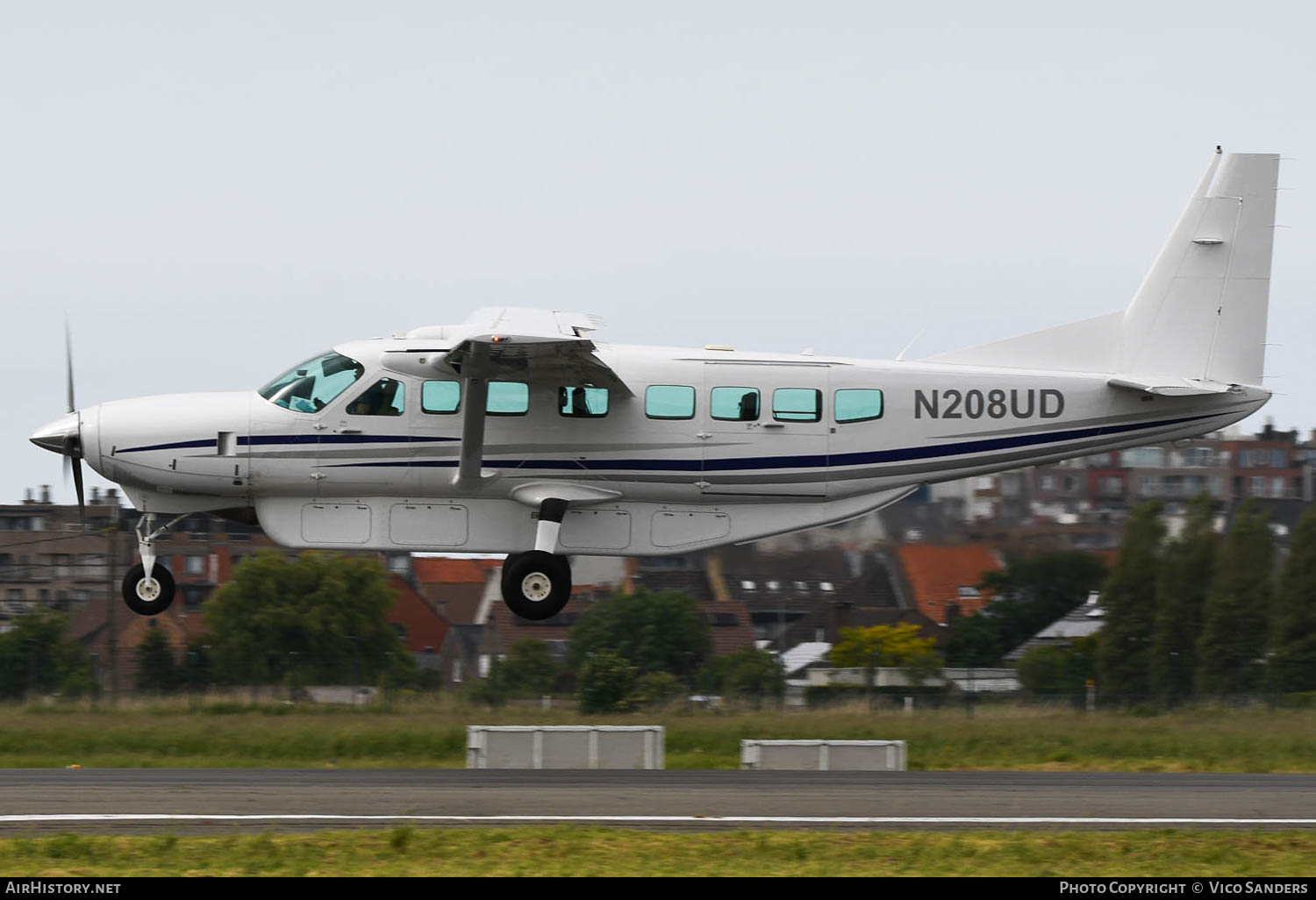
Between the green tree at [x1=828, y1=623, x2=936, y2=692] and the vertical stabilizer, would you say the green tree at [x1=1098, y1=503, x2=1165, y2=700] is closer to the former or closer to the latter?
the green tree at [x1=828, y1=623, x2=936, y2=692]

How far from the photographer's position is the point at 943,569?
42.0 metres

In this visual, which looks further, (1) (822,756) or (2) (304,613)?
(2) (304,613)

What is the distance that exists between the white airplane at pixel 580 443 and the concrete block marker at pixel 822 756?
3997 millimetres

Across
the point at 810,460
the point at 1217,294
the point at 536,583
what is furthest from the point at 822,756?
the point at 1217,294

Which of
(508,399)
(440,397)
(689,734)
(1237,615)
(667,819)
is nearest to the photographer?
(667,819)

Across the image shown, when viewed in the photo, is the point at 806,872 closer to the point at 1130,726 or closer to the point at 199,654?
the point at 1130,726

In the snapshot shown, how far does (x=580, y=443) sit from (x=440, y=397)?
6.20 ft

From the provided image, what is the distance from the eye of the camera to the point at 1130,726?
1242 inches

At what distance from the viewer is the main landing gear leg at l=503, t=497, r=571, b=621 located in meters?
21.0

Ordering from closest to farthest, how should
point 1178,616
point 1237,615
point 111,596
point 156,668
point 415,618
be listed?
point 156,668 < point 111,596 < point 1178,616 < point 1237,615 < point 415,618

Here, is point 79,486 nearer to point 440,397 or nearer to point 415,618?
point 440,397

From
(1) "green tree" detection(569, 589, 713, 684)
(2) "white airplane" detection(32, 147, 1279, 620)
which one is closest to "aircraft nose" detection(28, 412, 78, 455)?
(2) "white airplane" detection(32, 147, 1279, 620)

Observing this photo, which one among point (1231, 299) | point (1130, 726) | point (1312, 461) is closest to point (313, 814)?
A: point (1231, 299)
